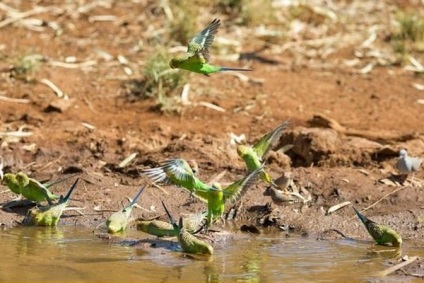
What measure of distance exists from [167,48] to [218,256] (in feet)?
16.9

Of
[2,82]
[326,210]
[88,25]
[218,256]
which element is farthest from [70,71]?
[218,256]

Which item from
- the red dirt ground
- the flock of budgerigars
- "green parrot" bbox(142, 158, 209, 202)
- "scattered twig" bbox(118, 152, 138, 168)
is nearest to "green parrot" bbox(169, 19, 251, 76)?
the flock of budgerigars

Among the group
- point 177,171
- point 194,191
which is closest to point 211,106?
point 194,191

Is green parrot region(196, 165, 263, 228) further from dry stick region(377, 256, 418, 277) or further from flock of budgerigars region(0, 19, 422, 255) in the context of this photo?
dry stick region(377, 256, 418, 277)

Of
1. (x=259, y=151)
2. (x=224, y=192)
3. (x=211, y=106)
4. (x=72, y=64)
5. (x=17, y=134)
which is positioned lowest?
(x=224, y=192)

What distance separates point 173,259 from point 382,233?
144 centimetres

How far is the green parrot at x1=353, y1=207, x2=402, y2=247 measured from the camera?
276 inches

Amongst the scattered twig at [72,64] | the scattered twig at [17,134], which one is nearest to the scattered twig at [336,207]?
the scattered twig at [17,134]

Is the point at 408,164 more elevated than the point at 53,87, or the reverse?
the point at 53,87

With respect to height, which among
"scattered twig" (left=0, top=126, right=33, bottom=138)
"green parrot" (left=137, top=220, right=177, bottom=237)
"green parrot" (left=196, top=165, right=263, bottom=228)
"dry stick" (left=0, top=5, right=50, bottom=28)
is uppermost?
"dry stick" (left=0, top=5, right=50, bottom=28)

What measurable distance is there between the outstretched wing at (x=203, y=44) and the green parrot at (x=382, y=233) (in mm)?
1508

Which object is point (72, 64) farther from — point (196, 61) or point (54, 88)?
point (196, 61)

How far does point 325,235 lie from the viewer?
24.6ft

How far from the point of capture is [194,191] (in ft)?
21.8
